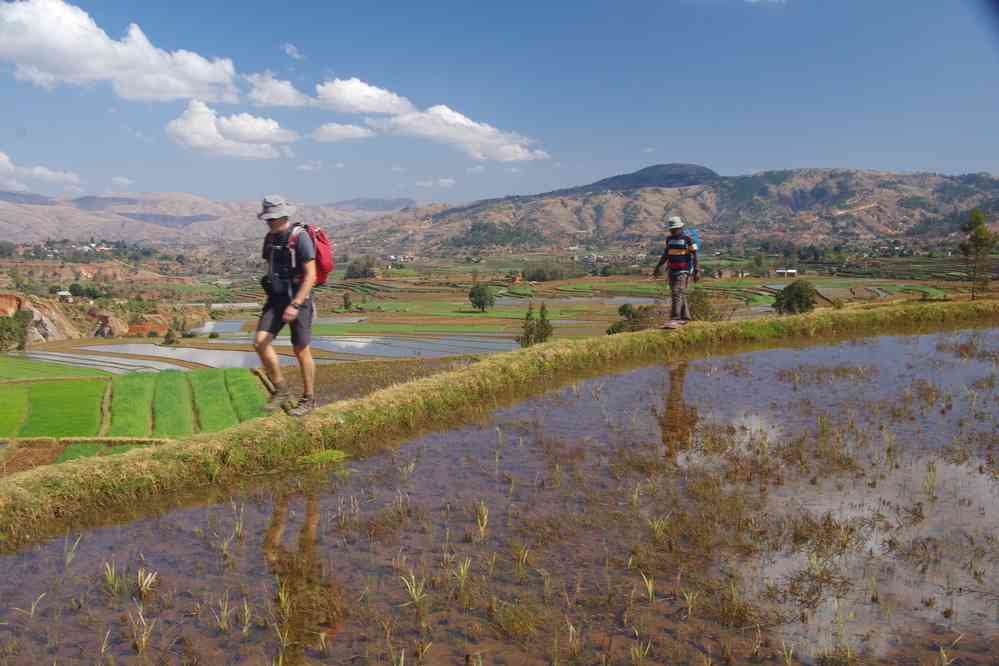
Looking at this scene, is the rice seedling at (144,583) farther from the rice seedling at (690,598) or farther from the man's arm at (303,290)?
the rice seedling at (690,598)

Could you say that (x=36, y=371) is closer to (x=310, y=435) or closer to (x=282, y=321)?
Result: (x=282, y=321)

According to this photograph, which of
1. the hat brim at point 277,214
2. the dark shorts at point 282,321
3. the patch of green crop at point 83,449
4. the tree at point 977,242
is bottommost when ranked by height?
the patch of green crop at point 83,449

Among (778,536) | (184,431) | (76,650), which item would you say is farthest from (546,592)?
(184,431)

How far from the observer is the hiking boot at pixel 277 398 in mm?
7809

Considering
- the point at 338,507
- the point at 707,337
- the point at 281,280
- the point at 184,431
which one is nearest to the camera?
the point at 338,507

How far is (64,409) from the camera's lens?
20938mm

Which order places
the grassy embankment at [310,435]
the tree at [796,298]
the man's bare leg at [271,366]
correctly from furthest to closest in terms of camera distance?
the tree at [796,298] → the man's bare leg at [271,366] → the grassy embankment at [310,435]

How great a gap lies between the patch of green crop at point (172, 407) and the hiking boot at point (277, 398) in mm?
12277

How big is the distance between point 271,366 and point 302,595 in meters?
4.11

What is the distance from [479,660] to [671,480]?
10.9 feet

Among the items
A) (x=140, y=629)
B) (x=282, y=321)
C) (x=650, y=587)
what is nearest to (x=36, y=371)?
(x=282, y=321)

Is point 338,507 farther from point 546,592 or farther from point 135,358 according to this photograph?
point 135,358

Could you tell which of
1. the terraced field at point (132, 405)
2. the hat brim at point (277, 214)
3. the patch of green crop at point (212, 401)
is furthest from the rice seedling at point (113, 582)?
the terraced field at point (132, 405)

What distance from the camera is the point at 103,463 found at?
6.16 meters
